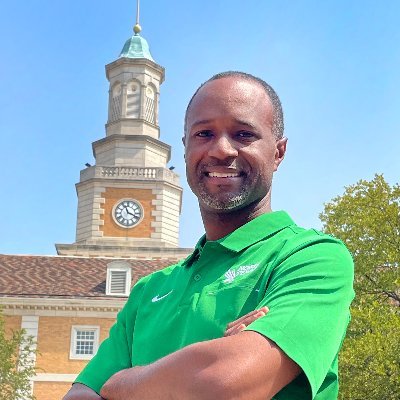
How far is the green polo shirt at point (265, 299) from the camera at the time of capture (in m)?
2.05

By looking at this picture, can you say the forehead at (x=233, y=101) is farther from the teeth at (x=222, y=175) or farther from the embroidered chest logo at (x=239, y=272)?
the embroidered chest logo at (x=239, y=272)

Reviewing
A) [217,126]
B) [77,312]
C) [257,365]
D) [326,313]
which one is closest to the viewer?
[257,365]

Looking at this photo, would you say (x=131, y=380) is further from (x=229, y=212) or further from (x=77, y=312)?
(x=77, y=312)

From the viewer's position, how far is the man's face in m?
2.53

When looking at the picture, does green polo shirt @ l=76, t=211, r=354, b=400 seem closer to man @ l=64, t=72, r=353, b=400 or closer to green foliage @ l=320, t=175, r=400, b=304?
man @ l=64, t=72, r=353, b=400

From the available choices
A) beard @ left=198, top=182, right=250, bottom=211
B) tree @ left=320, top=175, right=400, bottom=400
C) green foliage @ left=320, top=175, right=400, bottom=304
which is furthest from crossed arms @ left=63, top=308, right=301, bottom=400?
green foliage @ left=320, top=175, right=400, bottom=304

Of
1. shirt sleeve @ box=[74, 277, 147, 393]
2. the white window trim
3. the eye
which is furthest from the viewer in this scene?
the white window trim

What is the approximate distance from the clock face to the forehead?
137 ft

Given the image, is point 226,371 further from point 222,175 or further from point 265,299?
point 222,175

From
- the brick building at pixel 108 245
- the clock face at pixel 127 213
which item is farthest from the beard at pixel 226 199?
the clock face at pixel 127 213

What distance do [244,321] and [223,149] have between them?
65 cm

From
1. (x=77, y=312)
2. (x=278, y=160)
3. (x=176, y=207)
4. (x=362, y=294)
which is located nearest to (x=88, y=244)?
(x=176, y=207)

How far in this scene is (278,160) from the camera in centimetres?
271

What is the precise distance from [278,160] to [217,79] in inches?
14.0
